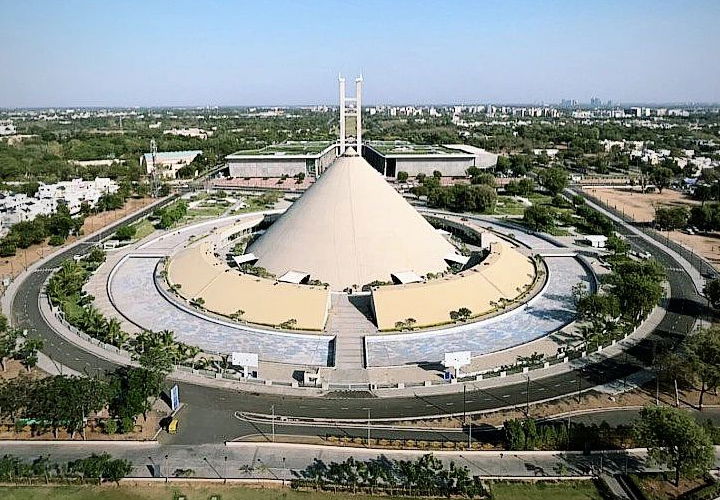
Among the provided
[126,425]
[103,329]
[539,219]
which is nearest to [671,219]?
[539,219]

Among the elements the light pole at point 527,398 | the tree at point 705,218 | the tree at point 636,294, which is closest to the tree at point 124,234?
the light pole at point 527,398

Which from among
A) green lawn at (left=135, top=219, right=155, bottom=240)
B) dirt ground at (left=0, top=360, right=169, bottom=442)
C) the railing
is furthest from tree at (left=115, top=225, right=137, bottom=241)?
the railing

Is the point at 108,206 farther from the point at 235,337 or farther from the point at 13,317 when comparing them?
the point at 235,337

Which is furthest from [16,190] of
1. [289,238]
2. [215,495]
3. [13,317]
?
[215,495]

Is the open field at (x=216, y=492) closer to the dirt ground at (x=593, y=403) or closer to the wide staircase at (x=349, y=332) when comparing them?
the dirt ground at (x=593, y=403)

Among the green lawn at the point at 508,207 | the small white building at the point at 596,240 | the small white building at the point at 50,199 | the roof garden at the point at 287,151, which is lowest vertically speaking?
the small white building at the point at 596,240

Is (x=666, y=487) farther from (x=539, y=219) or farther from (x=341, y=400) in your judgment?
(x=539, y=219)
